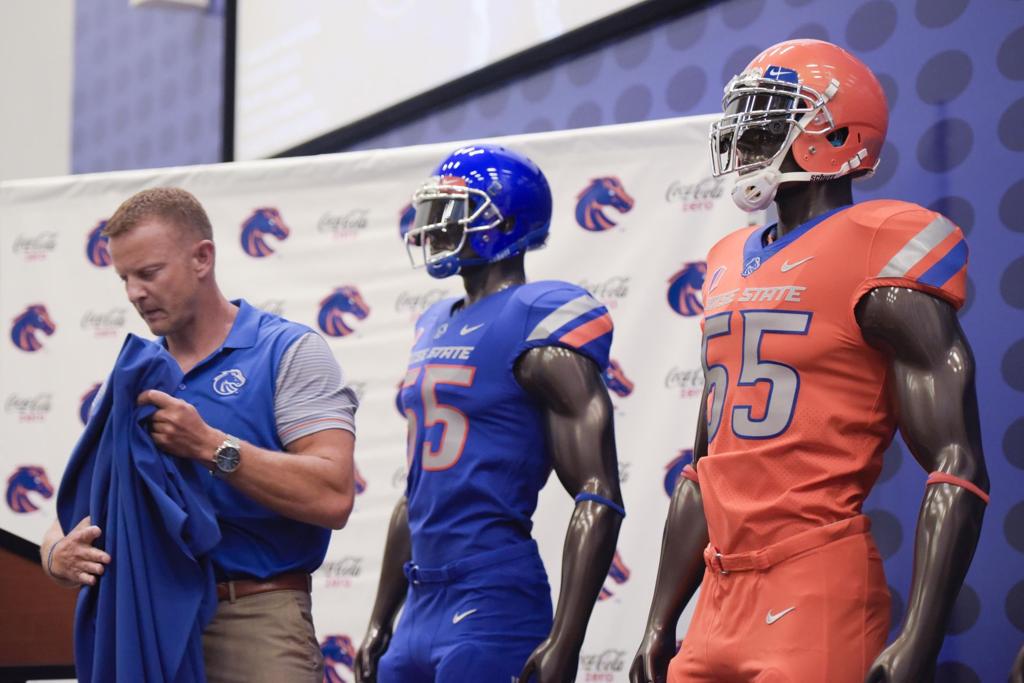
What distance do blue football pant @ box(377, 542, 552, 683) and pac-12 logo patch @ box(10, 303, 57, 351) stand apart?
223cm

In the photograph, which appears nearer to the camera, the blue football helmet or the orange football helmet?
the orange football helmet

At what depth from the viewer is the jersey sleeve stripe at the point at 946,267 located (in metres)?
1.90

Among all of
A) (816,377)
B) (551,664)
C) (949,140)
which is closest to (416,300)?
(949,140)

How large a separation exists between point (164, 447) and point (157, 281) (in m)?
0.38

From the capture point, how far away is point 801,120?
6.77ft

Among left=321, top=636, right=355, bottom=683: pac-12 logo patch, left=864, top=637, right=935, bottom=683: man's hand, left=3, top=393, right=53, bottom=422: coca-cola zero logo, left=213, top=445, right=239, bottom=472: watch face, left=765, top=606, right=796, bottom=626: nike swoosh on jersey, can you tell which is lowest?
left=321, top=636, right=355, bottom=683: pac-12 logo patch

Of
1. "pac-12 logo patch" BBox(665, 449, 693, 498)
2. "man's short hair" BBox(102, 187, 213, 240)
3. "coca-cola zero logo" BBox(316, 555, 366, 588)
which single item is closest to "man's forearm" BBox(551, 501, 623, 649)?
"man's short hair" BBox(102, 187, 213, 240)

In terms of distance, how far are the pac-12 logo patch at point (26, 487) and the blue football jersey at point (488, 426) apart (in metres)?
2.02

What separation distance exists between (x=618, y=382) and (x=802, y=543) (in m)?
1.58

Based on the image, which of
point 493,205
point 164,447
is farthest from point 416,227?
point 164,447

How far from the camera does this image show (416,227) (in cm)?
259

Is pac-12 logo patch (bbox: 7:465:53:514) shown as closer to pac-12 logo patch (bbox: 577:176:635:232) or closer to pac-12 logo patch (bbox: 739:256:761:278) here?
pac-12 logo patch (bbox: 577:176:635:232)

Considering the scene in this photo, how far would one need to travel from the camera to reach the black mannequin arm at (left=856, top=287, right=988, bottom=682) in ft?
5.74

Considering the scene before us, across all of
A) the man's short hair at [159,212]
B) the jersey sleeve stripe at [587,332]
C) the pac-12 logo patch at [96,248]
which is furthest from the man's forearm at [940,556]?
the pac-12 logo patch at [96,248]
